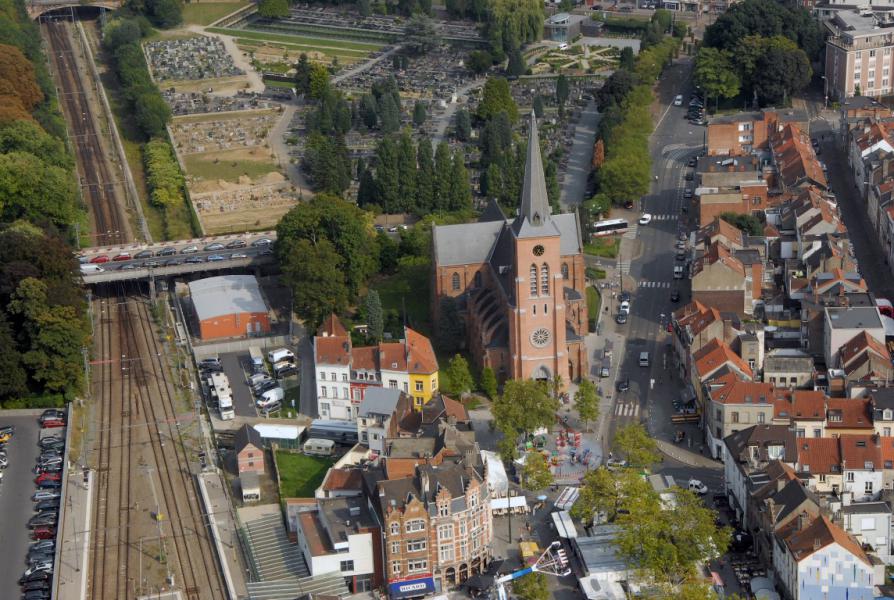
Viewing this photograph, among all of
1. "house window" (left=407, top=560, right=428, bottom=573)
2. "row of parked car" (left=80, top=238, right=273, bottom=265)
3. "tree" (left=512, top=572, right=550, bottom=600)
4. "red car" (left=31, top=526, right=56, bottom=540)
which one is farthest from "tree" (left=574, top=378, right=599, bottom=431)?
"row of parked car" (left=80, top=238, right=273, bottom=265)

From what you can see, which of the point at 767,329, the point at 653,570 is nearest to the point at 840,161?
the point at 767,329

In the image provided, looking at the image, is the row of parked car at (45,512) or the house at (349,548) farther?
the row of parked car at (45,512)

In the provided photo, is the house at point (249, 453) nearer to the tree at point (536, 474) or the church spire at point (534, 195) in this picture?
the tree at point (536, 474)

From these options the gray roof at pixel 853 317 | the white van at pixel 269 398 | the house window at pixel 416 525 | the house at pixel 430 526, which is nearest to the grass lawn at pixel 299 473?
the white van at pixel 269 398

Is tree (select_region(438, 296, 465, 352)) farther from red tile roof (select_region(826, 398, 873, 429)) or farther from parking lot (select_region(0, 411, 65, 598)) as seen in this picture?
red tile roof (select_region(826, 398, 873, 429))

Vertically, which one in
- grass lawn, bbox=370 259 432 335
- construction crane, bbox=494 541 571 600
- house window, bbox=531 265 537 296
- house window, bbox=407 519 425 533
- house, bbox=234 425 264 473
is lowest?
construction crane, bbox=494 541 571 600

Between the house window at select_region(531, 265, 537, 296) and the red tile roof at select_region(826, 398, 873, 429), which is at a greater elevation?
the house window at select_region(531, 265, 537, 296)
